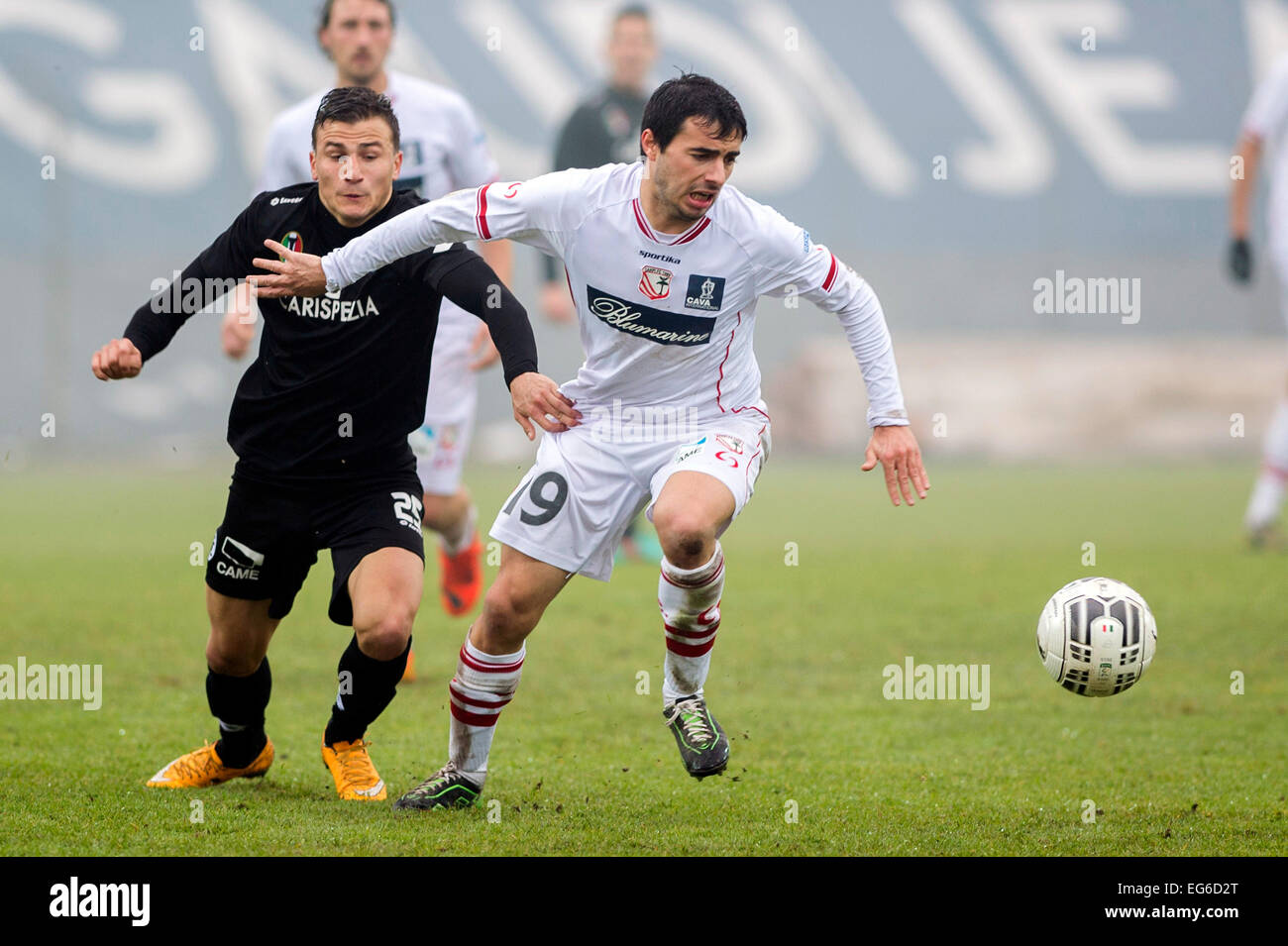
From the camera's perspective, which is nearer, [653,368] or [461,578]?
[653,368]

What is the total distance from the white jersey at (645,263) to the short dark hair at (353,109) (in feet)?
1.26

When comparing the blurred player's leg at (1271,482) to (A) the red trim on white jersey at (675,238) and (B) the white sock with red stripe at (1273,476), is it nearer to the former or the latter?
(B) the white sock with red stripe at (1273,476)

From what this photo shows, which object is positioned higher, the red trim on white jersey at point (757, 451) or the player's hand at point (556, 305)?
the player's hand at point (556, 305)

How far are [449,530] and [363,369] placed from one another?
263 centimetres

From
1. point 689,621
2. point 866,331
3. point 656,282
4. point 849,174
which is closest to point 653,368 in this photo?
point 656,282

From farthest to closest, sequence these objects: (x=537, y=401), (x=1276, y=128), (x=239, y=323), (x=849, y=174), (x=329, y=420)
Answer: (x=849, y=174) < (x=1276, y=128) < (x=239, y=323) < (x=329, y=420) < (x=537, y=401)

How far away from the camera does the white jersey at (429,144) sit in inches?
265

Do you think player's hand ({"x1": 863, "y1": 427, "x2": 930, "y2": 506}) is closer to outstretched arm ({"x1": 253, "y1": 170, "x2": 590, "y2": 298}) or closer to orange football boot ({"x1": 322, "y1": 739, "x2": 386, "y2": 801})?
outstretched arm ({"x1": 253, "y1": 170, "x2": 590, "y2": 298})

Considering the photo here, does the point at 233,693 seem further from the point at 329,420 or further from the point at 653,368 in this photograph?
the point at 653,368

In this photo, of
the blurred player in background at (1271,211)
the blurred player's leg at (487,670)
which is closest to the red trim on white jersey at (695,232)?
the blurred player's leg at (487,670)

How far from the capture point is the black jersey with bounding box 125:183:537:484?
4.73 m

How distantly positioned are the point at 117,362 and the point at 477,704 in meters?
1.49

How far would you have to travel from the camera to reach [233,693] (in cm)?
484
